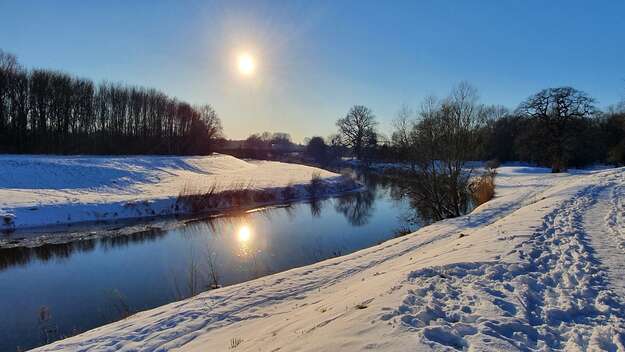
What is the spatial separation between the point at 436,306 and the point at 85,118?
46.4 m

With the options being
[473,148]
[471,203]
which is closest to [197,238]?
[473,148]

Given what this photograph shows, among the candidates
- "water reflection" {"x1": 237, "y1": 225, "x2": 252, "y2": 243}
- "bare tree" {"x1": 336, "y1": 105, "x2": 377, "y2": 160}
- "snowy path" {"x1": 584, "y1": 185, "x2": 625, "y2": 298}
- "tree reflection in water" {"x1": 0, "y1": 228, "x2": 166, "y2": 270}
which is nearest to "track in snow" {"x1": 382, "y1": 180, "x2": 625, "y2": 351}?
"snowy path" {"x1": 584, "y1": 185, "x2": 625, "y2": 298}

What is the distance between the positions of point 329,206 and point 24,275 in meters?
18.4

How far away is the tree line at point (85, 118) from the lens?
115ft

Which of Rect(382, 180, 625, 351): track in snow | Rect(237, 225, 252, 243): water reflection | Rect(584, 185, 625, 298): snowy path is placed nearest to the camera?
Rect(382, 180, 625, 351): track in snow

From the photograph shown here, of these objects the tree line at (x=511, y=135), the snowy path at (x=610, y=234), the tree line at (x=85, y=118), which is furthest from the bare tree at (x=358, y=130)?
the snowy path at (x=610, y=234)

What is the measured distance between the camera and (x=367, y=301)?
204 inches

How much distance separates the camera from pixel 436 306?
466 centimetres

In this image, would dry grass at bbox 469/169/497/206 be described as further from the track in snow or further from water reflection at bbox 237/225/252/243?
the track in snow

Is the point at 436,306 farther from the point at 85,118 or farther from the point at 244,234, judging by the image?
the point at 85,118

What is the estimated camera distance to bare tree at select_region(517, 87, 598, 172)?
38281 mm

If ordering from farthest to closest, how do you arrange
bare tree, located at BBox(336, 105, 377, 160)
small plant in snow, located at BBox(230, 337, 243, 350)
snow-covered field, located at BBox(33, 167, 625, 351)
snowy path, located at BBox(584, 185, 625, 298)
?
bare tree, located at BBox(336, 105, 377, 160) < snowy path, located at BBox(584, 185, 625, 298) < small plant in snow, located at BBox(230, 337, 243, 350) < snow-covered field, located at BBox(33, 167, 625, 351)

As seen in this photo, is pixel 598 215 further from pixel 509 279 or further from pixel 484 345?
pixel 484 345

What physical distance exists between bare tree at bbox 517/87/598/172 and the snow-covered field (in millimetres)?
34602
